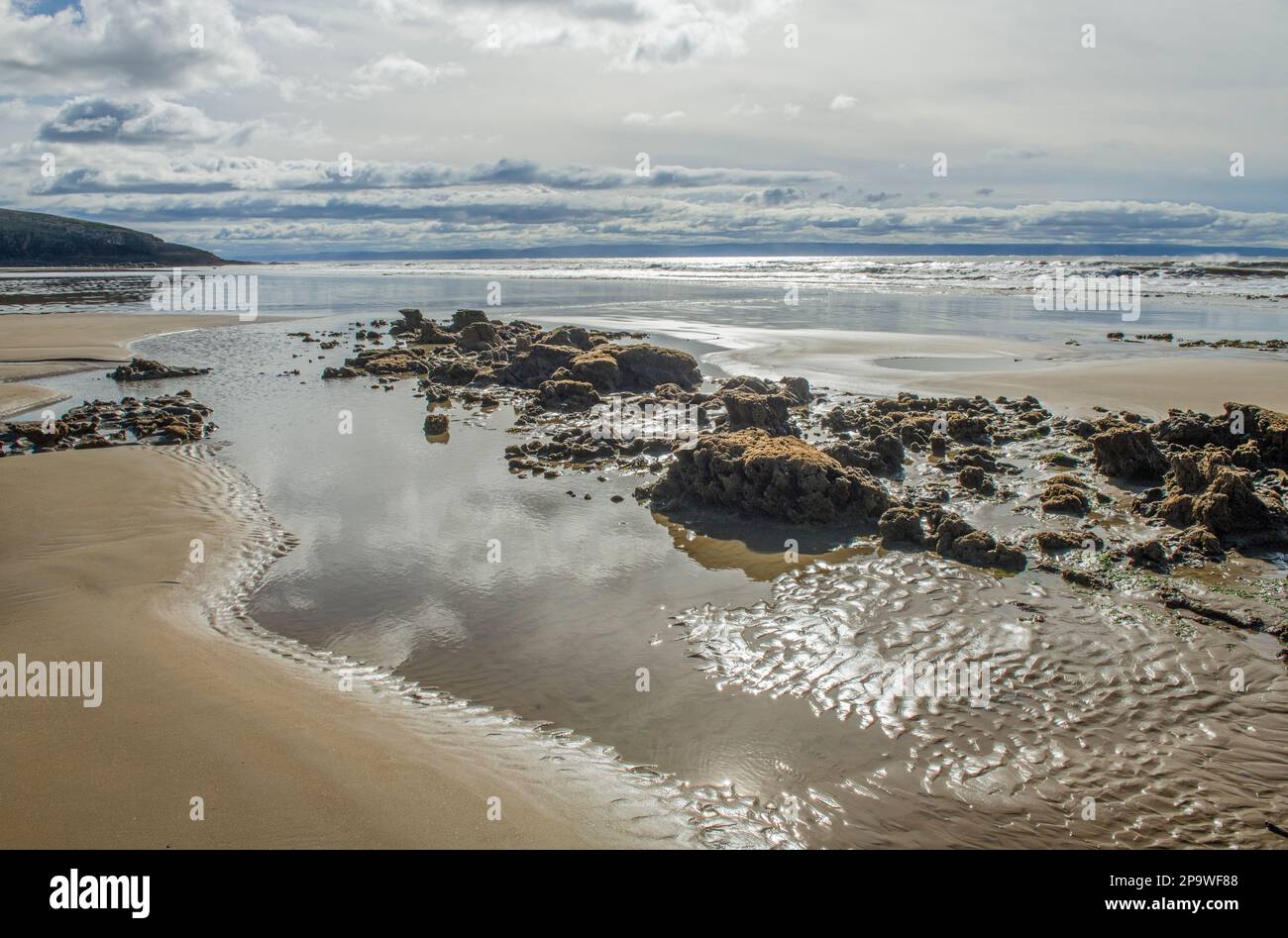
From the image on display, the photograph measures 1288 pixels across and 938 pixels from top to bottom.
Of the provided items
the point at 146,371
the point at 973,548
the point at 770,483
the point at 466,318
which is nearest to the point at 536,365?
the point at 466,318

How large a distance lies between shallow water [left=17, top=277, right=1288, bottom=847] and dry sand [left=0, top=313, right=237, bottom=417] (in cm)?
1239

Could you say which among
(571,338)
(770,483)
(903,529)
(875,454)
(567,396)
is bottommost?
(903,529)

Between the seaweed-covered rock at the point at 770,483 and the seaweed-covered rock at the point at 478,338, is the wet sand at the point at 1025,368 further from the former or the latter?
the seaweed-covered rock at the point at 770,483

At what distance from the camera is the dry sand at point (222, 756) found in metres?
4.69

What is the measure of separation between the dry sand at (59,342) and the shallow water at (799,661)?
Answer: 40.6ft

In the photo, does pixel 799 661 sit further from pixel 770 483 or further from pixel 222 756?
pixel 222 756

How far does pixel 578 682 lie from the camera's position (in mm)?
6633

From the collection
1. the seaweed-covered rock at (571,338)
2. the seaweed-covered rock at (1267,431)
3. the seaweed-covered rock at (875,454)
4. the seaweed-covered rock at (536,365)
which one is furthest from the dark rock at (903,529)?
the seaweed-covered rock at (571,338)

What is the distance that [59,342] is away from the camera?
94.9ft

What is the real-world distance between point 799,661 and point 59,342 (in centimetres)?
3222

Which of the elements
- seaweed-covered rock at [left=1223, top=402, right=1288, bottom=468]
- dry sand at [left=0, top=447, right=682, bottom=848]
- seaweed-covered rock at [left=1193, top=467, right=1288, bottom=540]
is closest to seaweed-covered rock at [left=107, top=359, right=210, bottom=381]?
dry sand at [left=0, top=447, right=682, bottom=848]
